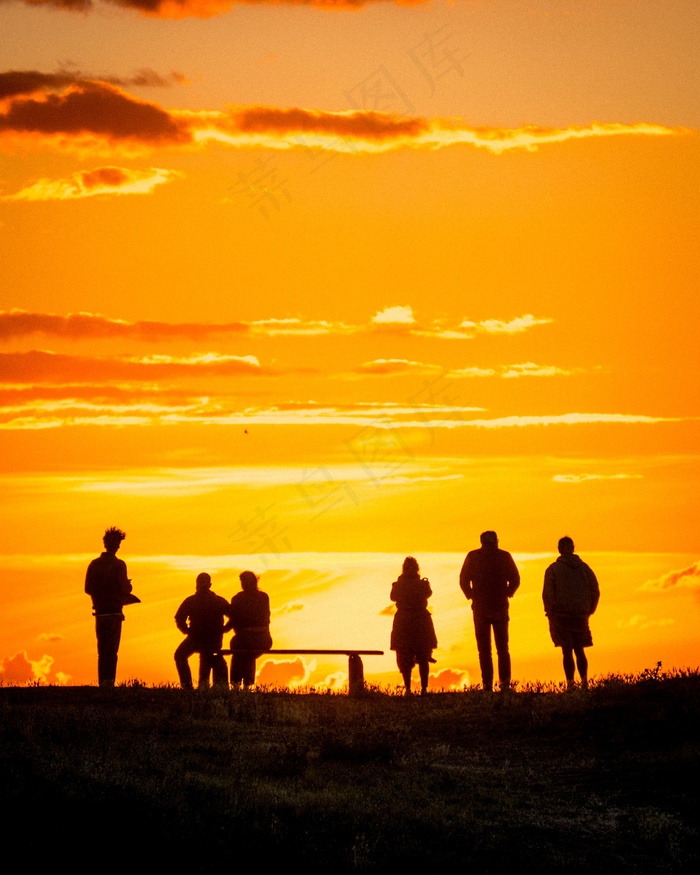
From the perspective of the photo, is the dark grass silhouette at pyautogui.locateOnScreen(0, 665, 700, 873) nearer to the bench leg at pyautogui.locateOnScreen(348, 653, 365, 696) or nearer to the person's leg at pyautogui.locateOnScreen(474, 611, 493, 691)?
the person's leg at pyautogui.locateOnScreen(474, 611, 493, 691)

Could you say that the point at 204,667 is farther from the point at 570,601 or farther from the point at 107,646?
the point at 570,601

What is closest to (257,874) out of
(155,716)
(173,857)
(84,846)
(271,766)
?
(173,857)

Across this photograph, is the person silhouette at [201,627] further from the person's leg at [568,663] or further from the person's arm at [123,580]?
the person's leg at [568,663]

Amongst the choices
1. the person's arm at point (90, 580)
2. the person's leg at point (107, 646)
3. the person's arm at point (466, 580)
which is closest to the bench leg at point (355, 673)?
the person's arm at point (466, 580)

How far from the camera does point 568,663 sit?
876 inches

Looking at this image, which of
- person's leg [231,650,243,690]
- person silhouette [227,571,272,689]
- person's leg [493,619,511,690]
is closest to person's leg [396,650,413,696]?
person's leg [493,619,511,690]

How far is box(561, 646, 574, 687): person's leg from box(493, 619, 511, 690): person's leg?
913 mm

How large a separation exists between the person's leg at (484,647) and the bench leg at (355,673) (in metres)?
2.16

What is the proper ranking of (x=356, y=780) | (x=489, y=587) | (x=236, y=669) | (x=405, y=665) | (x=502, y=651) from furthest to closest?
(x=405, y=665)
(x=236, y=669)
(x=502, y=651)
(x=489, y=587)
(x=356, y=780)

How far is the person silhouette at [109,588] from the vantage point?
21.4 meters

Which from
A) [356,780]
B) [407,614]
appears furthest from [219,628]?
[356,780]

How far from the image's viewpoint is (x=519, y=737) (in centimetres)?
1845

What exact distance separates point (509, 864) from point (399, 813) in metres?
1.44

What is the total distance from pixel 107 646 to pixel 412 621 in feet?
16.6
